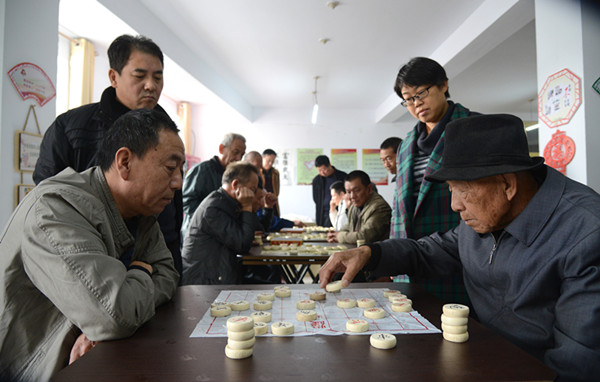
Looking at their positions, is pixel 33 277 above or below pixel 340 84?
below

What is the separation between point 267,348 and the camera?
975 mm

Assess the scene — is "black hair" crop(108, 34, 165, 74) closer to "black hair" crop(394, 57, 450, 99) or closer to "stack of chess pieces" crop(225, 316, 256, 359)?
"black hair" crop(394, 57, 450, 99)

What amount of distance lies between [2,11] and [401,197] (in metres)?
3.06

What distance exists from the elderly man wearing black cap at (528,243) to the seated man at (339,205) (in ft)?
12.2

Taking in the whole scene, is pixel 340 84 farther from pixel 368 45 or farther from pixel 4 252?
pixel 4 252

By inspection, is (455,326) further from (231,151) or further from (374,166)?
(374,166)

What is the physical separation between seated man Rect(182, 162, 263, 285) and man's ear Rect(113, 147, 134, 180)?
1723mm

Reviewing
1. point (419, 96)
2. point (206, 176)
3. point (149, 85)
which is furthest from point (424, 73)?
point (206, 176)

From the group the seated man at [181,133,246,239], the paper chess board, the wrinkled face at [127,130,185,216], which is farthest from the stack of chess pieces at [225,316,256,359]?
the seated man at [181,133,246,239]

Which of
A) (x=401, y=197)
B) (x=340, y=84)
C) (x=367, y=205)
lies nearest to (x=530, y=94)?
(x=340, y=84)

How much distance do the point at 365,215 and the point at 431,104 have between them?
2020 millimetres

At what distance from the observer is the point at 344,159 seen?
390 inches

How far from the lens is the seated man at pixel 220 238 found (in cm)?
303

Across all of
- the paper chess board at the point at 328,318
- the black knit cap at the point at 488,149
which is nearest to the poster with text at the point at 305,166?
the paper chess board at the point at 328,318
